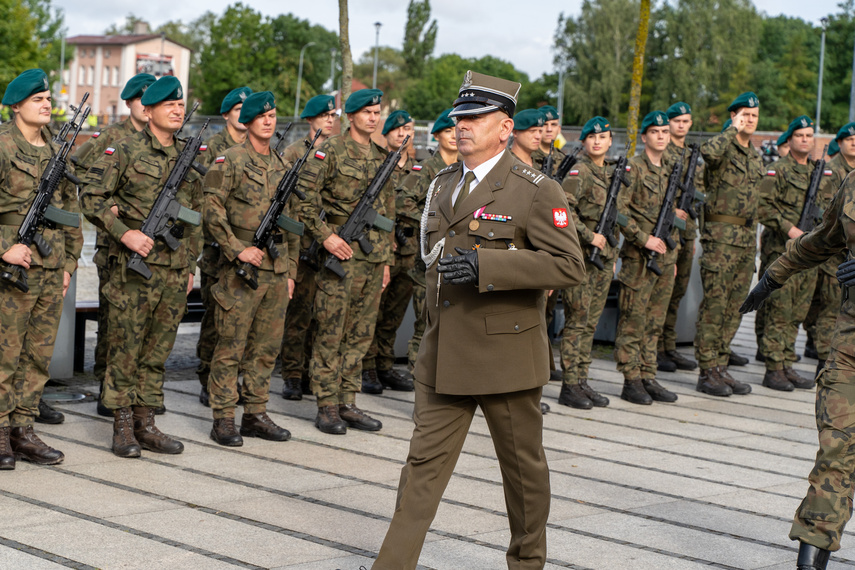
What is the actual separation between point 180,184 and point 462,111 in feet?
10.4

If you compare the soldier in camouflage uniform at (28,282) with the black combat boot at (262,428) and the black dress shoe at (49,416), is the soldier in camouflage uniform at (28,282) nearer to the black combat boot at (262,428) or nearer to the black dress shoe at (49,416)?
the black dress shoe at (49,416)

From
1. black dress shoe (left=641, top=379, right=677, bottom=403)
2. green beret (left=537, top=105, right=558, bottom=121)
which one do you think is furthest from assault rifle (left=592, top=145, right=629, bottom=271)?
black dress shoe (left=641, top=379, right=677, bottom=403)

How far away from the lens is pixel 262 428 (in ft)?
24.2

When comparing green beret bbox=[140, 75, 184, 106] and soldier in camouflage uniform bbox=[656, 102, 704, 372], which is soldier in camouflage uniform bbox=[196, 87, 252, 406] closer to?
green beret bbox=[140, 75, 184, 106]

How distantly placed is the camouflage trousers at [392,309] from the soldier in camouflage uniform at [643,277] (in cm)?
187

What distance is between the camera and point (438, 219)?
446cm

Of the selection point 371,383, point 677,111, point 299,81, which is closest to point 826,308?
point 677,111

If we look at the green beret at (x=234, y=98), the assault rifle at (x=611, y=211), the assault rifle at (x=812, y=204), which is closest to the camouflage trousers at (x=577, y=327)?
the assault rifle at (x=611, y=211)

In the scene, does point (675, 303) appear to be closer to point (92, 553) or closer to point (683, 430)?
point (683, 430)

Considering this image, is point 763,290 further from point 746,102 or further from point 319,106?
point 319,106

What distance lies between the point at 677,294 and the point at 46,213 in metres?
6.70

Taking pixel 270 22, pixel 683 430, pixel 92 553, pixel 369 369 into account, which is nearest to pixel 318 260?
pixel 369 369

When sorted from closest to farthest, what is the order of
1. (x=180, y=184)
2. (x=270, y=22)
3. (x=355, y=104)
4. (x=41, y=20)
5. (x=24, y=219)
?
(x=24, y=219)
(x=180, y=184)
(x=355, y=104)
(x=41, y=20)
(x=270, y=22)

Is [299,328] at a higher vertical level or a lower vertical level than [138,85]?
lower
